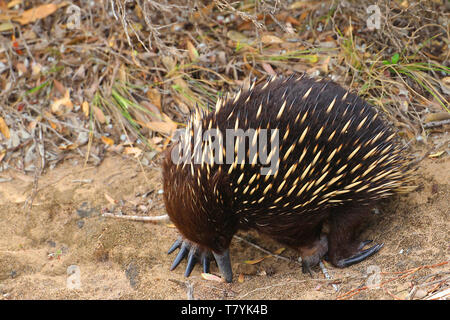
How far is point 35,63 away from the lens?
17.7 feet

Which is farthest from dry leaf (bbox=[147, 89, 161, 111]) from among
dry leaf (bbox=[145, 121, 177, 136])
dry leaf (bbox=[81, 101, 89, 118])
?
dry leaf (bbox=[81, 101, 89, 118])

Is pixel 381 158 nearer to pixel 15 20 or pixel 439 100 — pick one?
pixel 439 100

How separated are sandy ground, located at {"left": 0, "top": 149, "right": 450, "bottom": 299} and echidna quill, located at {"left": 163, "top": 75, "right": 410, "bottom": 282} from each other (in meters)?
0.32

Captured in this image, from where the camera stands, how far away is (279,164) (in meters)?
3.23

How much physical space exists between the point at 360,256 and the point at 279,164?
1006 mm

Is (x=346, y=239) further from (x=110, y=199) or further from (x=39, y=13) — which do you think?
(x=39, y=13)

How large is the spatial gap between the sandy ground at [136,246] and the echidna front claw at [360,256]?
0.15 ft

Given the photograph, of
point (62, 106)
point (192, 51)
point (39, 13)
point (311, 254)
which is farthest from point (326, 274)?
point (39, 13)

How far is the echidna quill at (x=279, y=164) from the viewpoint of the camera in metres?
3.17

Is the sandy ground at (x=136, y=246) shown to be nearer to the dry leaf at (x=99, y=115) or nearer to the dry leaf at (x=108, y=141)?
the dry leaf at (x=108, y=141)

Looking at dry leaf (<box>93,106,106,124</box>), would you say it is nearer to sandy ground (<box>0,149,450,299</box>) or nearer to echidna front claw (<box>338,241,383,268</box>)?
sandy ground (<box>0,149,450,299</box>)

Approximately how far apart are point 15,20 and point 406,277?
456 centimetres

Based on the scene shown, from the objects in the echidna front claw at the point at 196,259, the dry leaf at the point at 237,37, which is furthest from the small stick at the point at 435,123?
the echidna front claw at the point at 196,259

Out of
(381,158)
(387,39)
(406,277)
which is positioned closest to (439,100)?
(387,39)
